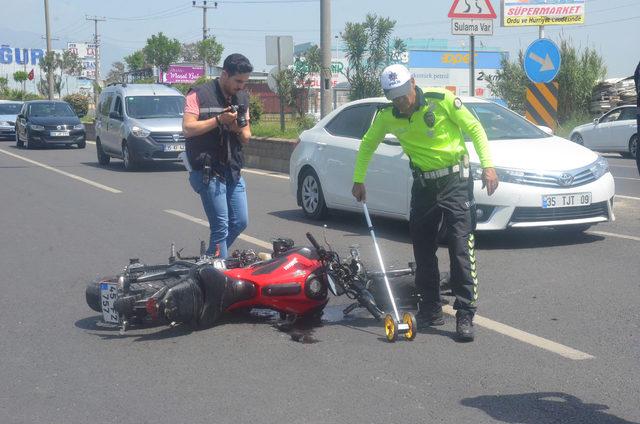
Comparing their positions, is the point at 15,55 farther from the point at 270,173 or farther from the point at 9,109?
the point at 270,173

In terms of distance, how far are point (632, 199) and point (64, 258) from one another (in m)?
8.37

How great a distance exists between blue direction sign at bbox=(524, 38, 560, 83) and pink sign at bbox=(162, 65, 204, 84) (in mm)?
55060

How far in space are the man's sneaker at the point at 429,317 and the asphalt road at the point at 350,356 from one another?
0.10 m

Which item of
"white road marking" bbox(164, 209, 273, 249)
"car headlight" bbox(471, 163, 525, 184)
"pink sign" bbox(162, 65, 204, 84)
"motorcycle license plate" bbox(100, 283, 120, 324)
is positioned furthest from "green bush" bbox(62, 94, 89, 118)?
"motorcycle license plate" bbox(100, 283, 120, 324)

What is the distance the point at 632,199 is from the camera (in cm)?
1357

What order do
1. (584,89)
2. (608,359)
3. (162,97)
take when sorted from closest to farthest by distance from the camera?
(608,359) < (162,97) < (584,89)

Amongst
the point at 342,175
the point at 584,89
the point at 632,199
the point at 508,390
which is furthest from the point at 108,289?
the point at 584,89

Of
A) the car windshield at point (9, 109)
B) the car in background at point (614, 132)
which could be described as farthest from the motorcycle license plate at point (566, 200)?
the car windshield at point (9, 109)

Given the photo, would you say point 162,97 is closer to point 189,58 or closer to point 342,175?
point 342,175

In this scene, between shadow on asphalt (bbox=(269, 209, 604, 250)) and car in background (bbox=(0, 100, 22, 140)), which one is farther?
car in background (bbox=(0, 100, 22, 140))

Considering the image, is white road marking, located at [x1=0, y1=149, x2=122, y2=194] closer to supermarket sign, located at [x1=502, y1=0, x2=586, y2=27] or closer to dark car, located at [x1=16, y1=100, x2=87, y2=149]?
dark car, located at [x1=16, y1=100, x2=87, y2=149]

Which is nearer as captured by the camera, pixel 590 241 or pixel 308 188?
pixel 590 241

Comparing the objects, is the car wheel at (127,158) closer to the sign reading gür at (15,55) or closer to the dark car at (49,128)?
the dark car at (49,128)

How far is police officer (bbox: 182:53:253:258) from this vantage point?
6.91 metres
